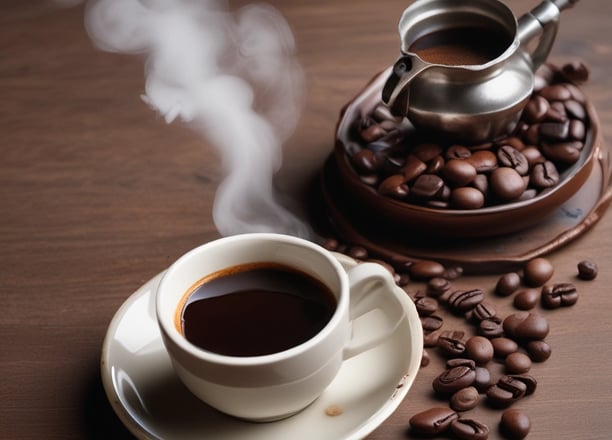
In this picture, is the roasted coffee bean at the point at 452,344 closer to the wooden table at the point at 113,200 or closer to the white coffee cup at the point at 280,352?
the wooden table at the point at 113,200

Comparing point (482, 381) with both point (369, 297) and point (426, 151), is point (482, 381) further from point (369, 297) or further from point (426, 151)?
point (426, 151)

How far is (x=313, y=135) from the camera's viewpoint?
1.79 meters

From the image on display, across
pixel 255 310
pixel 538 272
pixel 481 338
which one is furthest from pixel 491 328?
pixel 255 310

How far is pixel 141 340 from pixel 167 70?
90 cm

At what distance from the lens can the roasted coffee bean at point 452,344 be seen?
1.30 meters

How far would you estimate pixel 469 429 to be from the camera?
1.17 meters

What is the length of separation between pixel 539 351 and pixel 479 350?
0.08m

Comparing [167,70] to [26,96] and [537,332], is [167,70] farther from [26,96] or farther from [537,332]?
[537,332]

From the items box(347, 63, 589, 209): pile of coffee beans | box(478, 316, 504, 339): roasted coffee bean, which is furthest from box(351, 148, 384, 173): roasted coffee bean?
box(478, 316, 504, 339): roasted coffee bean

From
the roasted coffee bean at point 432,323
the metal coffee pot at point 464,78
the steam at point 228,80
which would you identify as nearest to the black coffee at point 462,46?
the metal coffee pot at point 464,78

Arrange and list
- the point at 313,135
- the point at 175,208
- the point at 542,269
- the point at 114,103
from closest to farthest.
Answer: the point at 542,269 < the point at 175,208 < the point at 313,135 < the point at 114,103

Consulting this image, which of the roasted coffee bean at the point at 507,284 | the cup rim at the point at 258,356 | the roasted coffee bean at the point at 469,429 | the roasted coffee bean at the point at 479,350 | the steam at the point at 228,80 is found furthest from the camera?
the steam at the point at 228,80

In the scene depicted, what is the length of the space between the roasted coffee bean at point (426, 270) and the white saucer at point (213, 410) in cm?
21

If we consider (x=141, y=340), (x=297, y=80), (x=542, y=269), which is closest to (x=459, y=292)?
(x=542, y=269)
